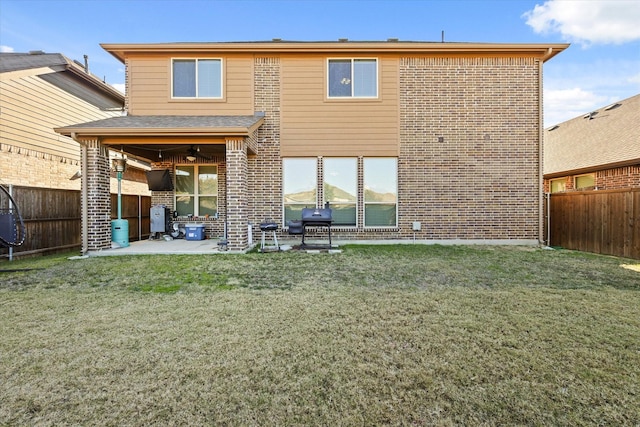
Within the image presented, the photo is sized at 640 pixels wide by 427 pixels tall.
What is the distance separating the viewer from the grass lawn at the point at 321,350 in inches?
72.6

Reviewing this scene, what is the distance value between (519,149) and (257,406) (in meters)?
9.86

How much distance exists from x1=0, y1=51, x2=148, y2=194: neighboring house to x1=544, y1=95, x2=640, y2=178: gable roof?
16.1m

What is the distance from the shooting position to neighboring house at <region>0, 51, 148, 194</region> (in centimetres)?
868

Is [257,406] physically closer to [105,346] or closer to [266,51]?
[105,346]

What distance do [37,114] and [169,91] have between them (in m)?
4.37

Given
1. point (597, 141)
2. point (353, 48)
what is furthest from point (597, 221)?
point (353, 48)

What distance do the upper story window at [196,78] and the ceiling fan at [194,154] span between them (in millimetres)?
1533

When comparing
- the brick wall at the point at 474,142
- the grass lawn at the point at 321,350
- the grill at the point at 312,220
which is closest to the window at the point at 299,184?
the grill at the point at 312,220

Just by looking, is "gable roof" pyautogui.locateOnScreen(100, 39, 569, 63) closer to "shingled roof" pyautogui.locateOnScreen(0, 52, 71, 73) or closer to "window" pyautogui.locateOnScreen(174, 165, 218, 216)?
"shingled roof" pyautogui.locateOnScreen(0, 52, 71, 73)

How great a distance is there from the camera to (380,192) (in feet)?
29.8

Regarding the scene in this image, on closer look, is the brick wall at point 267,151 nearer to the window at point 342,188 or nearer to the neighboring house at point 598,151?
the window at point 342,188

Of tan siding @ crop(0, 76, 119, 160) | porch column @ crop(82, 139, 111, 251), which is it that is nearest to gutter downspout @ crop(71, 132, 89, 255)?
porch column @ crop(82, 139, 111, 251)

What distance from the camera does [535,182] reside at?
8992mm

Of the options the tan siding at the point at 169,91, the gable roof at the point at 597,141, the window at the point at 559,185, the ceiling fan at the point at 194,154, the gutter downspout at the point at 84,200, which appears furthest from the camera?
the window at the point at 559,185
